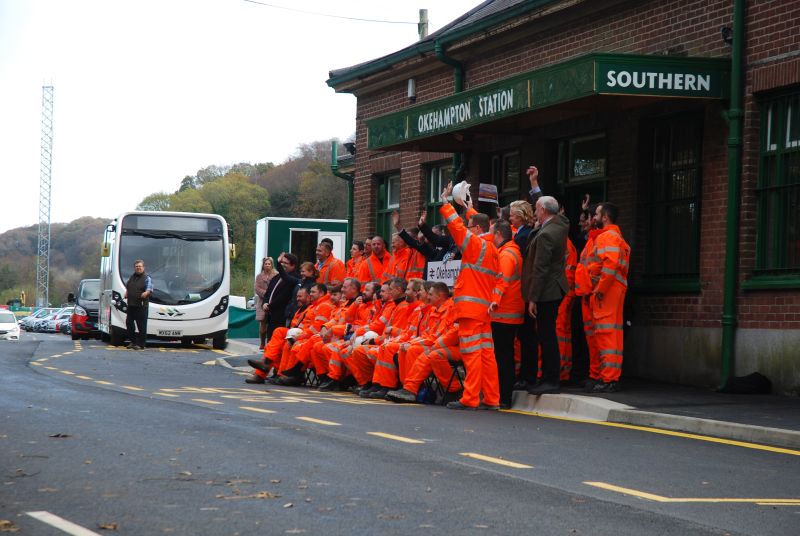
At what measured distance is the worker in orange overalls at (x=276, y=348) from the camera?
17047mm

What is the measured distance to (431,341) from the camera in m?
14.0

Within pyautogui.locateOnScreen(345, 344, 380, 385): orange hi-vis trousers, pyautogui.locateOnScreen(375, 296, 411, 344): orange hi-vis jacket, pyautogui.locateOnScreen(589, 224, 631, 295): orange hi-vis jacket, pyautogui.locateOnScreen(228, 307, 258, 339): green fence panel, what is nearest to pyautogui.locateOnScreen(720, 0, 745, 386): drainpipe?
pyautogui.locateOnScreen(589, 224, 631, 295): orange hi-vis jacket

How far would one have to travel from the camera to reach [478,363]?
1323 centimetres

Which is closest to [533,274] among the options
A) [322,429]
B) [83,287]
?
[322,429]

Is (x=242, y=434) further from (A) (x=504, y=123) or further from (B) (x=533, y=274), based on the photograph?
(A) (x=504, y=123)

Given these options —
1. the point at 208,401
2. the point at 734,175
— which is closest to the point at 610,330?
the point at 734,175

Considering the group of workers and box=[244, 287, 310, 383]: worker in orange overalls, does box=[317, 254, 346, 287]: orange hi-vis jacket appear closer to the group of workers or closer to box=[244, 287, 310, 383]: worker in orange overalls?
box=[244, 287, 310, 383]: worker in orange overalls

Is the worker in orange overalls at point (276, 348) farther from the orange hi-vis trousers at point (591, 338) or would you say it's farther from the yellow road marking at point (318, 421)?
the yellow road marking at point (318, 421)

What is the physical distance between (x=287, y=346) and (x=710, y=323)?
5.44 metres

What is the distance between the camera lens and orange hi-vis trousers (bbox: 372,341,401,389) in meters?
14.4

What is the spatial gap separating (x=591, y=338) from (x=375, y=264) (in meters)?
4.96

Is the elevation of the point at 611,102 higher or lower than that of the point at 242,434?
higher

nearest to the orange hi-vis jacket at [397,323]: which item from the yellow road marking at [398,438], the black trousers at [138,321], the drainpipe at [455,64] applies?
the yellow road marking at [398,438]

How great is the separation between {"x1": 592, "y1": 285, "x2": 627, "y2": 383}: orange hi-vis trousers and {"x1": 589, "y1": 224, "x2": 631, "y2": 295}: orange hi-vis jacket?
113mm
